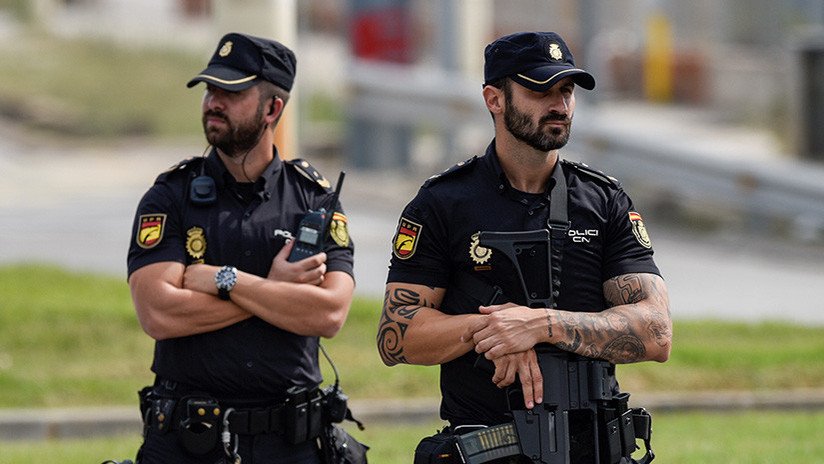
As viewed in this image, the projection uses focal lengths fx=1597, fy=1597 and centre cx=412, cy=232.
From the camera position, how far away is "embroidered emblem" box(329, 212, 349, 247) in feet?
18.4

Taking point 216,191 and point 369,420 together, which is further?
point 369,420

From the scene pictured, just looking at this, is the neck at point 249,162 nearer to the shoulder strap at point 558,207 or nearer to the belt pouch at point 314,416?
the belt pouch at point 314,416

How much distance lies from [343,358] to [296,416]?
5.47 metres

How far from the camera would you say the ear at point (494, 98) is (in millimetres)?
4801

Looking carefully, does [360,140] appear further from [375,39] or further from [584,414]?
[584,414]

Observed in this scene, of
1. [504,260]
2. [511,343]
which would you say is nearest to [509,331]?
[511,343]

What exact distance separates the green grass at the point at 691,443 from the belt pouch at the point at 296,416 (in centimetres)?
287

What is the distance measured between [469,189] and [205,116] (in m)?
1.14

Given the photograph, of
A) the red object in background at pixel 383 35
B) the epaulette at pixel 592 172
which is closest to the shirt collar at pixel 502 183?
the epaulette at pixel 592 172

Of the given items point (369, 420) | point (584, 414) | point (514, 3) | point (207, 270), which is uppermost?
point (514, 3)

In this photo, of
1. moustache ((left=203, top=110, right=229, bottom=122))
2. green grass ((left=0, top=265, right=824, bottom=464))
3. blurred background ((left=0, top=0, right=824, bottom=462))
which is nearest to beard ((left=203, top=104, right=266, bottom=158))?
moustache ((left=203, top=110, right=229, bottom=122))

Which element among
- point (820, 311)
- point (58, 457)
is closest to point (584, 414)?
point (58, 457)

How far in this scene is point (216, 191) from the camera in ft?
18.3

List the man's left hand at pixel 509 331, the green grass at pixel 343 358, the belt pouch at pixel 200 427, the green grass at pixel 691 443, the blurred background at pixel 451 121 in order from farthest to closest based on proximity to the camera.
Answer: the blurred background at pixel 451 121 < the green grass at pixel 343 358 < the green grass at pixel 691 443 < the belt pouch at pixel 200 427 < the man's left hand at pixel 509 331
